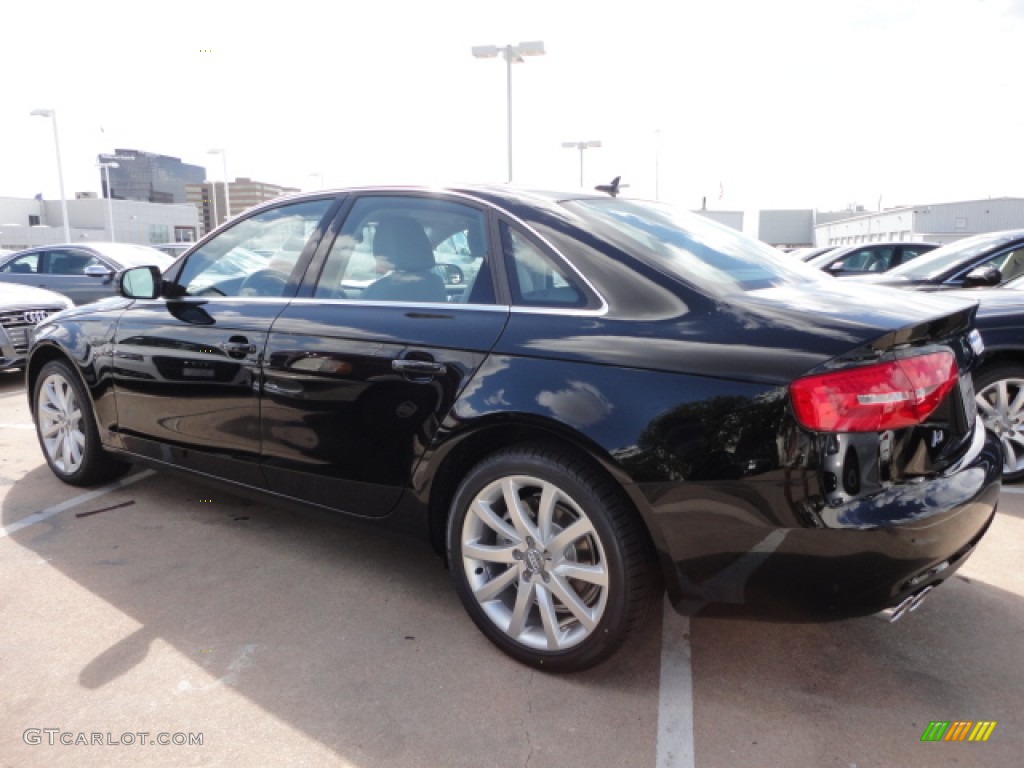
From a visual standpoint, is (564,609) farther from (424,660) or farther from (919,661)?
(919,661)

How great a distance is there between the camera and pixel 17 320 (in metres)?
7.62

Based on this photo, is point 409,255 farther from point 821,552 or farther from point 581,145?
point 581,145

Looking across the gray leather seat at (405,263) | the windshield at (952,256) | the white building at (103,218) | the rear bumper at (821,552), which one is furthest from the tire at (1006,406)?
the white building at (103,218)

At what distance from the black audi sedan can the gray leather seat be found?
0.03 ft

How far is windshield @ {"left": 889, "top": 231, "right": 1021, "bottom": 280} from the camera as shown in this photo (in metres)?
6.07

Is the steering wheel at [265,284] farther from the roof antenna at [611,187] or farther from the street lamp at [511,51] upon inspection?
the street lamp at [511,51]

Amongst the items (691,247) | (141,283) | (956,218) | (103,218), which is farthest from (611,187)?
(103,218)

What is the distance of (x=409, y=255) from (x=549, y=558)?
1302 mm

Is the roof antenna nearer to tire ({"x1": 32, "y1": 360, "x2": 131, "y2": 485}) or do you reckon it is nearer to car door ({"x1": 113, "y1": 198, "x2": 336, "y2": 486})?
car door ({"x1": 113, "y1": 198, "x2": 336, "y2": 486})

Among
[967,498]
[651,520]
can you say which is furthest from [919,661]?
[651,520]

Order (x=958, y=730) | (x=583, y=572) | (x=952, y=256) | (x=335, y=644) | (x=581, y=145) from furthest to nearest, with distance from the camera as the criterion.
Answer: (x=581, y=145)
(x=952, y=256)
(x=335, y=644)
(x=583, y=572)
(x=958, y=730)

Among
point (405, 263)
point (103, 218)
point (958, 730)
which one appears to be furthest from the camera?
point (103, 218)

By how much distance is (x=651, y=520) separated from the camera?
2225 mm

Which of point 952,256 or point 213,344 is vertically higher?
point 952,256
